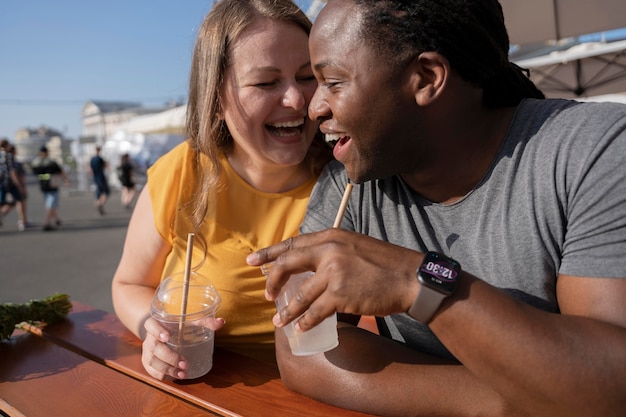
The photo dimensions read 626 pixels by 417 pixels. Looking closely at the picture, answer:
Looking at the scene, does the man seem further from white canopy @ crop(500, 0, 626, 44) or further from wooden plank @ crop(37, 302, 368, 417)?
white canopy @ crop(500, 0, 626, 44)

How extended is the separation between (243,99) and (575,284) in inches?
51.5

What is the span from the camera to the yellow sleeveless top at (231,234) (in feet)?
6.48

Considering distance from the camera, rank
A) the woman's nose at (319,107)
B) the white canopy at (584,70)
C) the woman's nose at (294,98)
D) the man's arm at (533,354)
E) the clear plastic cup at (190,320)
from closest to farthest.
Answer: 1. the man's arm at (533,354)
2. the woman's nose at (319,107)
3. the clear plastic cup at (190,320)
4. the woman's nose at (294,98)
5. the white canopy at (584,70)

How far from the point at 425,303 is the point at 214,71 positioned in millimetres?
1344

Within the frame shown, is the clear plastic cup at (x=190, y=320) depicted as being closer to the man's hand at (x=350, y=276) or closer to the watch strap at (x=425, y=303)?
the man's hand at (x=350, y=276)

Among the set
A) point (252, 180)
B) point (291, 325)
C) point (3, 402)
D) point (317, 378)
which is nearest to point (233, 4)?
point (252, 180)

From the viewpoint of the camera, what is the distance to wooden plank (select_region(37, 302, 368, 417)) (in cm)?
144

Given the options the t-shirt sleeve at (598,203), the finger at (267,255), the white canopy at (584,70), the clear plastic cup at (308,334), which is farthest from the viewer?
the white canopy at (584,70)

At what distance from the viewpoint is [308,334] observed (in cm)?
139

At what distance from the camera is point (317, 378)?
1.42m

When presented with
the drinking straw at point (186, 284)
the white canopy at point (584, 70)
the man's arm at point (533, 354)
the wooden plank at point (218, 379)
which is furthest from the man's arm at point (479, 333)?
the white canopy at point (584, 70)

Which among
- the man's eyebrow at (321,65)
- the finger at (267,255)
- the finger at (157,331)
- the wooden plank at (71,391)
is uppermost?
the man's eyebrow at (321,65)

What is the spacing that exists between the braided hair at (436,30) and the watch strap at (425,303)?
0.64 m

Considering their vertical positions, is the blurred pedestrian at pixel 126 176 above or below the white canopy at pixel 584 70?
below
